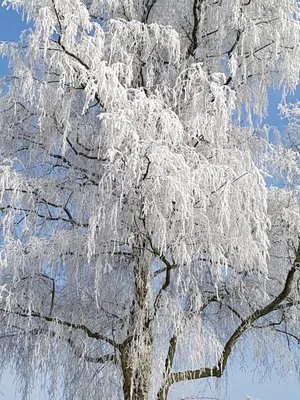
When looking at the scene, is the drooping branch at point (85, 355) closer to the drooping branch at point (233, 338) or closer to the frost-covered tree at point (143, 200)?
the frost-covered tree at point (143, 200)

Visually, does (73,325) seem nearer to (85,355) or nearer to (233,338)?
(85,355)

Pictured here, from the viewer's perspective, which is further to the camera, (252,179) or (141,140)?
(252,179)

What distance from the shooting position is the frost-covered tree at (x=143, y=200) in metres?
4.13

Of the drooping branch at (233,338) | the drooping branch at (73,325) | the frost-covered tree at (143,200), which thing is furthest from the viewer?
the drooping branch at (73,325)

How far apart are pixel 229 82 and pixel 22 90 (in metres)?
1.87

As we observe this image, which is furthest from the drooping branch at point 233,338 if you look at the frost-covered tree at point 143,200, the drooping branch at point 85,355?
the drooping branch at point 85,355

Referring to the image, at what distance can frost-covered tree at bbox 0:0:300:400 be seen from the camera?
4133 mm

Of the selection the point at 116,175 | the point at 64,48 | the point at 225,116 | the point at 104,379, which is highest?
the point at 64,48

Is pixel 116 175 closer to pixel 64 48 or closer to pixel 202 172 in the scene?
pixel 202 172

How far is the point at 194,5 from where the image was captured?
5504 mm

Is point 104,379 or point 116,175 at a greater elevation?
point 116,175

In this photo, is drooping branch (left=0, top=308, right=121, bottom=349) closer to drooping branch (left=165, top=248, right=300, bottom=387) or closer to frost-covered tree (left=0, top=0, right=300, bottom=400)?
frost-covered tree (left=0, top=0, right=300, bottom=400)

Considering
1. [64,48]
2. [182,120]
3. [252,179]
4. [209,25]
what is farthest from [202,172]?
[209,25]

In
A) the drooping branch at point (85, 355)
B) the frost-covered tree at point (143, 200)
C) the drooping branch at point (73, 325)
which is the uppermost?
the frost-covered tree at point (143, 200)
